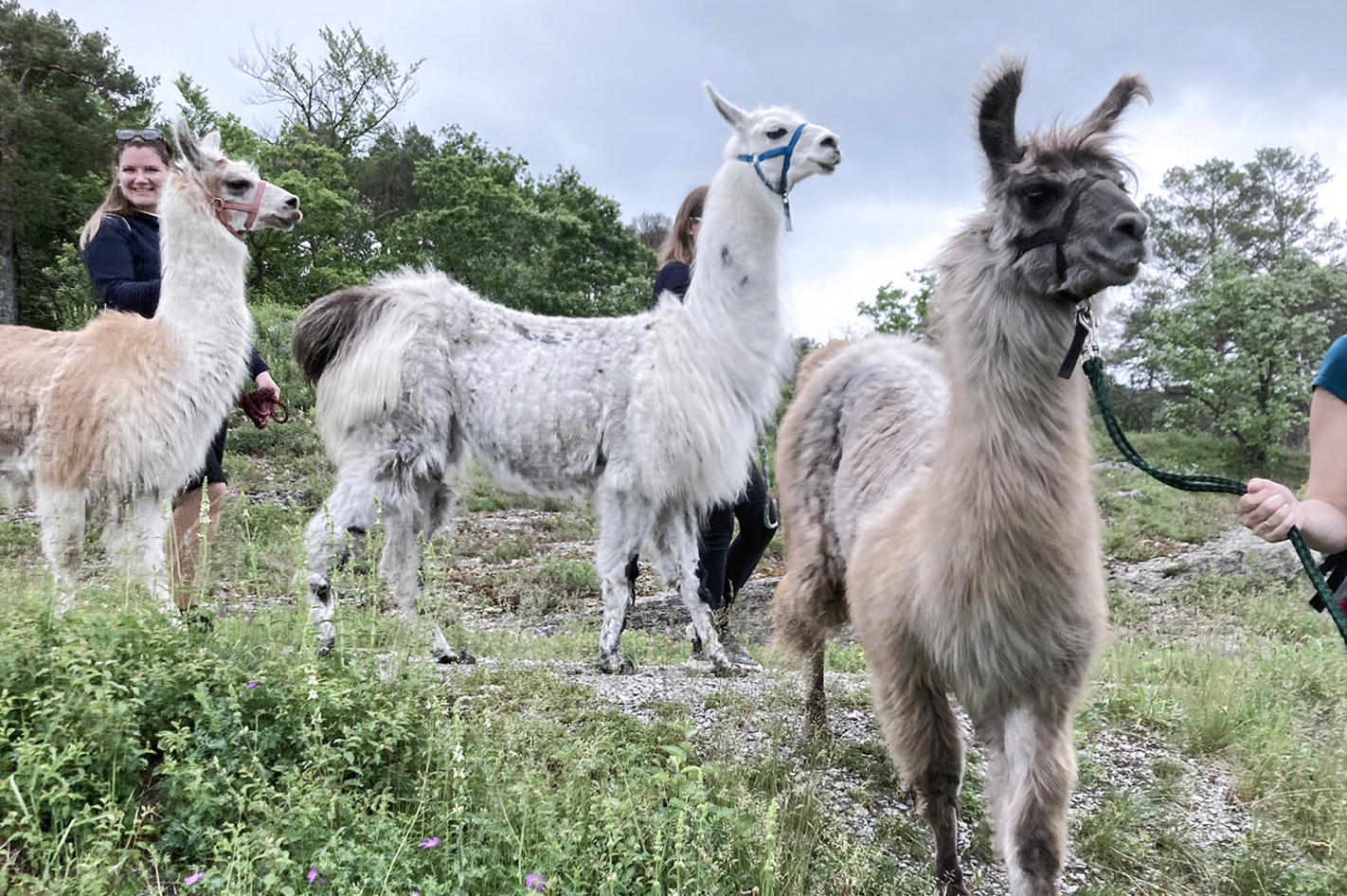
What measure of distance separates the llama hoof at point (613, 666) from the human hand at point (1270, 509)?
2.71 m

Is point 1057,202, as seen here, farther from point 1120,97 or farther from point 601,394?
point 601,394

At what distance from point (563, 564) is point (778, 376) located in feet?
17.2

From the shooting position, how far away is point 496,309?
4348mm

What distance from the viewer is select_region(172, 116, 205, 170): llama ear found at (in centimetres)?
373

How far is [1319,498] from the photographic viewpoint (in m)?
1.88

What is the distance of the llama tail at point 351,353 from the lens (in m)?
3.93

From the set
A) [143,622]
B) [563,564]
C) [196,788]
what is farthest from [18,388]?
[563,564]

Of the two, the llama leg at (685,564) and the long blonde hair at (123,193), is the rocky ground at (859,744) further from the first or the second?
the long blonde hair at (123,193)

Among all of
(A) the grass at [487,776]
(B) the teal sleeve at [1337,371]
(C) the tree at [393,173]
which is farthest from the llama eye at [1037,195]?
(C) the tree at [393,173]

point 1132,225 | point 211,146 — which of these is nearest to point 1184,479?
point 1132,225

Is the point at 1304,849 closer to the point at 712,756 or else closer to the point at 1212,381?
the point at 712,756

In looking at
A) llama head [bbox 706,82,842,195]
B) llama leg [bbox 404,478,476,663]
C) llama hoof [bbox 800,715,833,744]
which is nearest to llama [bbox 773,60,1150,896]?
llama hoof [bbox 800,715,833,744]

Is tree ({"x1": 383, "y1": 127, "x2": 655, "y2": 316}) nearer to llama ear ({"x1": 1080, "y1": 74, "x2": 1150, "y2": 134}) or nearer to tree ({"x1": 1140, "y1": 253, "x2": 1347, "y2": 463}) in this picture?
tree ({"x1": 1140, "y1": 253, "x2": 1347, "y2": 463})

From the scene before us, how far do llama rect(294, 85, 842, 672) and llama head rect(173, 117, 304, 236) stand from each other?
484 mm
